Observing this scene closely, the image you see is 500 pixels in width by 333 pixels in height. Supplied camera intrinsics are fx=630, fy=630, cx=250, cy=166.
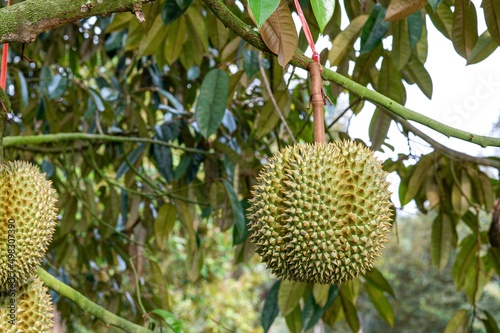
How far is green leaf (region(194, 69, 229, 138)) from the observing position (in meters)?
1.61

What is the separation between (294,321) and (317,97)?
118cm

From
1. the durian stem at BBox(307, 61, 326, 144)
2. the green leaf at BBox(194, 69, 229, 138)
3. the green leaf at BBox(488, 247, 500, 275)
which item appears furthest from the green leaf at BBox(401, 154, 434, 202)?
the durian stem at BBox(307, 61, 326, 144)

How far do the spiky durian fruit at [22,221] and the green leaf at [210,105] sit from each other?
56 centimetres

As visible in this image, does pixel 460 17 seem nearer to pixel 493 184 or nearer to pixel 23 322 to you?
pixel 493 184

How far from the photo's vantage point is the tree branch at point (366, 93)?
89cm

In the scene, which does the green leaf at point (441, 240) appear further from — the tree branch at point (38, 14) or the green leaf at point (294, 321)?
the tree branch at point (38, 14)

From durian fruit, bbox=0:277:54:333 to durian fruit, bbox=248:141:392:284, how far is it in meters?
0.41

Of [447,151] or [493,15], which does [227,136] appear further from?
[493,15]

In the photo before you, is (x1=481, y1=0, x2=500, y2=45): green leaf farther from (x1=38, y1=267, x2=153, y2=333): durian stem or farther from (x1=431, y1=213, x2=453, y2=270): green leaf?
(x1=38, y1=267, x2=153, y2=333): durian stem

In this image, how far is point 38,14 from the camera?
0.91 metres

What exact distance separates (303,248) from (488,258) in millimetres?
1339

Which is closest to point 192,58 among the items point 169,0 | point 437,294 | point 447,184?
point 169,0

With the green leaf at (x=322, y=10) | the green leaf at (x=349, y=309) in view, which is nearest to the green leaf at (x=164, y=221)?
the green leaf at (x=349, y=309)

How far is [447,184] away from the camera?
2082 millimetres
